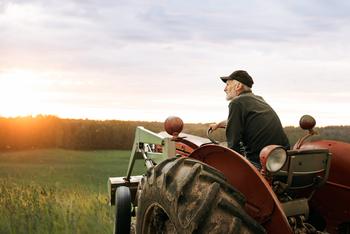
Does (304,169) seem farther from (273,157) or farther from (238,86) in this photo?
(238,86)

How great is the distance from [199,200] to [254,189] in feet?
1.40

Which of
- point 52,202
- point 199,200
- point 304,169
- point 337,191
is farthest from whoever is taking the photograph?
point 52,202

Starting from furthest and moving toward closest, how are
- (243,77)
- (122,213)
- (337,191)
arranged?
1. (122,213)
2. (243,77)
3. (337,191)

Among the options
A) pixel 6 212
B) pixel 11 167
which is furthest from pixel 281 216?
pixel 11 167

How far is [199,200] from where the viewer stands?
11.1 feet

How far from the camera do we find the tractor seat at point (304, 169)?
4.10 metres

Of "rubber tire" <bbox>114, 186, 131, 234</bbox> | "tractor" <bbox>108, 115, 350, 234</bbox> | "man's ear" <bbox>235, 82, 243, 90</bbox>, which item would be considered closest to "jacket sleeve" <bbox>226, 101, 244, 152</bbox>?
"tractor" <bbox>108, 115, 350, 234</bbox>

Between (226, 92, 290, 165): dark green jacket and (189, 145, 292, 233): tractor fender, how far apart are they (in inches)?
34.5

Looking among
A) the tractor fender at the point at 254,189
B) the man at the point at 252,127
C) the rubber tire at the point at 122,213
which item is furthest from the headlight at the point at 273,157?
the rubber tire at the point at 122,213

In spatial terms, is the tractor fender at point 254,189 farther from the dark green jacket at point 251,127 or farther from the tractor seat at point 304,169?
the dark green jacket at point 251,127

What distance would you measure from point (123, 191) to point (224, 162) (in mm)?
2356

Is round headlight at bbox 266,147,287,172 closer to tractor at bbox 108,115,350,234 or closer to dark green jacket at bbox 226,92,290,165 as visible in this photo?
tractor at bbox 108,115,350,234

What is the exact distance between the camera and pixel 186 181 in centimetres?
350

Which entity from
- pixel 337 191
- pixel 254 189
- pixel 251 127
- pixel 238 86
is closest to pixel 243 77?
pixel 238 86
